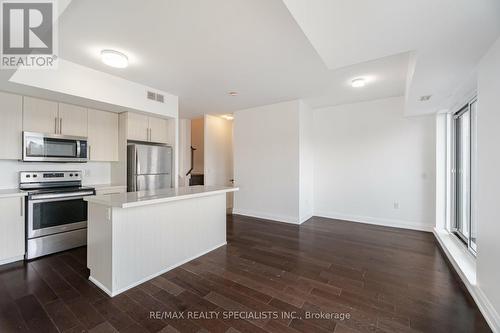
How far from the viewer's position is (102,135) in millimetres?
3754

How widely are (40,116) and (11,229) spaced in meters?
1.56

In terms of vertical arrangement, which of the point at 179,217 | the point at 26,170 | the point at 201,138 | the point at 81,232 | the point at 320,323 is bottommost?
the point at 320,323

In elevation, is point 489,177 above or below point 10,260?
above

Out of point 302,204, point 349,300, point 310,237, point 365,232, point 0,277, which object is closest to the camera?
point 349,300

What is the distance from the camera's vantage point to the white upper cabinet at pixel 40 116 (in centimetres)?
297

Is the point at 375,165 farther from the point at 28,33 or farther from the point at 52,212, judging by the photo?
the point at 52,212

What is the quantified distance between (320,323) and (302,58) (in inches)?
111

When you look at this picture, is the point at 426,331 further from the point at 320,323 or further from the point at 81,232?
the point at 81,232

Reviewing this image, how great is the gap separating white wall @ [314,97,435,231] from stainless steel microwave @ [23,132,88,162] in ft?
15.5

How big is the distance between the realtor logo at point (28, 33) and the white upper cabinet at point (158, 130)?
1637 millimetres

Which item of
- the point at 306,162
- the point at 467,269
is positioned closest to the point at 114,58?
the point at 306,162

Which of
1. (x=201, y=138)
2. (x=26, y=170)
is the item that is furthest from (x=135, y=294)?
(x=201, y=138)

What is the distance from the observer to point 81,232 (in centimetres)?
328

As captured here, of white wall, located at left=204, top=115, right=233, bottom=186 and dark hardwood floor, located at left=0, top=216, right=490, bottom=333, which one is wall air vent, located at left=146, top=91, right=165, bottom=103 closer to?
white wall, located at left=204, top=115, right=233, bottom=186
